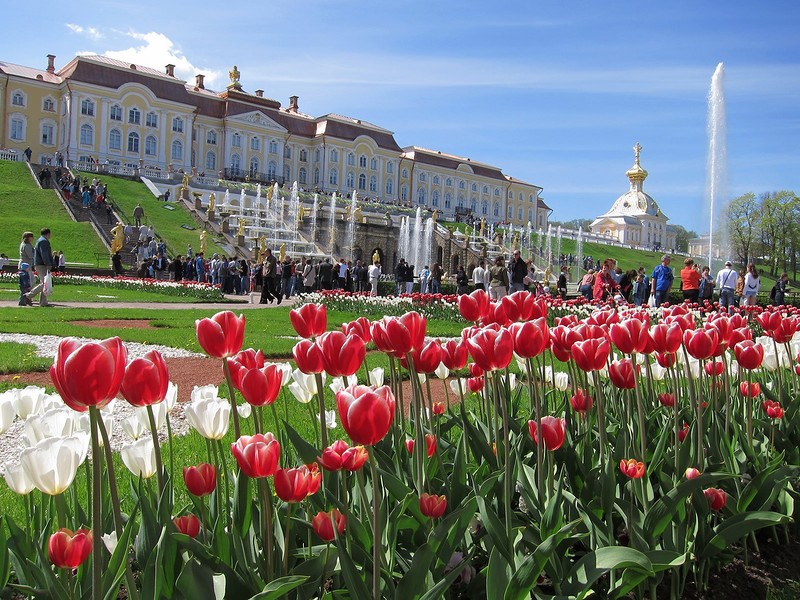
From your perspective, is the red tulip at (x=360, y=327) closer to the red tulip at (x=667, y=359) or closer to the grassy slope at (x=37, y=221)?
the red tulip at (x=667, y=359)

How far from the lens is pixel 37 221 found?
30.6 meters

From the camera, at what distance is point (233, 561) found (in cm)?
163

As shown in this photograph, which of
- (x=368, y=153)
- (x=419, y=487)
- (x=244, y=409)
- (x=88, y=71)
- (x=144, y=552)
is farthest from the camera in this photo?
(x=368, y=153)

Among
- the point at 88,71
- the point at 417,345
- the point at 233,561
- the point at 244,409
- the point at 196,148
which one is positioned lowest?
the point at 233,561

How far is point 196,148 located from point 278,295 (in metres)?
44.5

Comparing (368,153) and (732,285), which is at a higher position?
(368,153)

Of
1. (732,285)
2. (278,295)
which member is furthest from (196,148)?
(732,285)

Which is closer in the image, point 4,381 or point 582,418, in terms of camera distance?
point 582,418

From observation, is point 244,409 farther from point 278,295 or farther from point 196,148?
point 196,148

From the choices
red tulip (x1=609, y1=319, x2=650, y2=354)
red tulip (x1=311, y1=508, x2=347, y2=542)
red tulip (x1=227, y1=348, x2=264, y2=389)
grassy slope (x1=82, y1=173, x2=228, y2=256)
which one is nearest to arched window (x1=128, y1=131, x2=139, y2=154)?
grassy slope (x1=82, y1=173, x2=228, y2=256)

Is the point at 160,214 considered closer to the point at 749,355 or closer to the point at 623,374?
the point at 749,355

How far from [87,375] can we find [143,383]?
210mm

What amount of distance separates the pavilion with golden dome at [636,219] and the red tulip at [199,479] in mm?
100411

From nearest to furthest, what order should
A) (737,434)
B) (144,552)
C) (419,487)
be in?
(144,552) < (419,487) < (737,434)
